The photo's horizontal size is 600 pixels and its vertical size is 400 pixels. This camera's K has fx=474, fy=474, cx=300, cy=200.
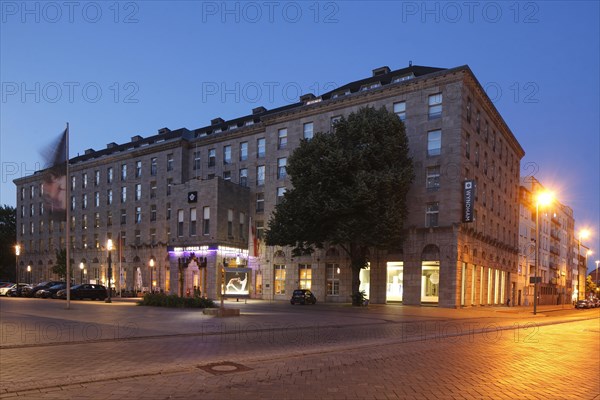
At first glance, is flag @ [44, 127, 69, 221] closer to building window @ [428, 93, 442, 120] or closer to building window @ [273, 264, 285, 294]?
building window @ [273, 264, 285, 294]

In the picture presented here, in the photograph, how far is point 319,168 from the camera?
37219 mm

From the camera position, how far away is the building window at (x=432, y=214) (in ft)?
136

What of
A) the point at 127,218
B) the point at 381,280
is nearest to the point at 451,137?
the point at 381,280

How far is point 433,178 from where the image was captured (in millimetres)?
42125

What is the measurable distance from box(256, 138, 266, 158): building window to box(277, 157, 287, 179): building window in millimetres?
4574

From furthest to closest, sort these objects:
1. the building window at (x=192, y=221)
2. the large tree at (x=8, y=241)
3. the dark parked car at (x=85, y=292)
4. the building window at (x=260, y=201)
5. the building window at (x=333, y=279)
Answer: the large tree at (x=8, y=241), the building window at (x=260, y=201), the building window at (x=192, y=221), the building window at (x=333, y=279), the dark parked car at (x=85, y=292)

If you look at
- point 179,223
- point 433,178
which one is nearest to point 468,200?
point 433,178

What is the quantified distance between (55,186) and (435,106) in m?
31.3

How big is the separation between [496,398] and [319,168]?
29.9m

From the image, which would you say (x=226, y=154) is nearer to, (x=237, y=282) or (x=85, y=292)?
(x=85, y=292)

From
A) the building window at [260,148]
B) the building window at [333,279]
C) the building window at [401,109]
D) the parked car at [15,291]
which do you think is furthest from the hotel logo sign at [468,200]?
the parked car at [15,291]

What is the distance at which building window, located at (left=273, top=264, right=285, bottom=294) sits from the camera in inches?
2011

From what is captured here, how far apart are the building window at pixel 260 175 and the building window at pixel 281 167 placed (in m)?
3.98

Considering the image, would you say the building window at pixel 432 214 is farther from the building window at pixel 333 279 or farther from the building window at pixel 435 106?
the building window at pixel 333 279
